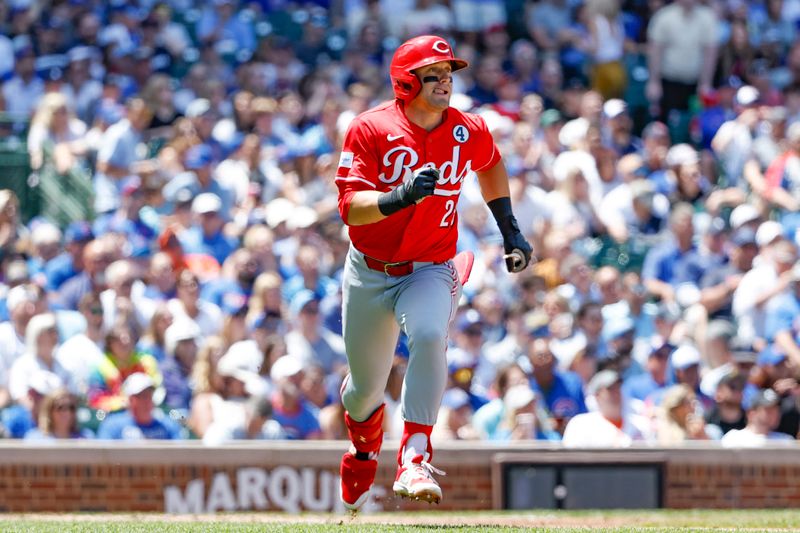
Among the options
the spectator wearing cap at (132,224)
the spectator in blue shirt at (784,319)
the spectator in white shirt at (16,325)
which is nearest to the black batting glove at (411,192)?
the spectator in white shirt at (16,325)

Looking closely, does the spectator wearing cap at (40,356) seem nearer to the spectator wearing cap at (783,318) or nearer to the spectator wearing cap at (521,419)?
the spectator wearing cap at (521,419)

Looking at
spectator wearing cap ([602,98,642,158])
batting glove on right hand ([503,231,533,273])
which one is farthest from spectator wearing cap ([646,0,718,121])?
batting glove on right hand ([503,231,533,273])

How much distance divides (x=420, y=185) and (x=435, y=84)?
64 centimetres


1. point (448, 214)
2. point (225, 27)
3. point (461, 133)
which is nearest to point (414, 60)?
point (461, 133)

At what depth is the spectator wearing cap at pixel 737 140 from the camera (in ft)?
45.9

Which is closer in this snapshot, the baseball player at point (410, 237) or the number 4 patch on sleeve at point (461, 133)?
the baseball player at point (410, 237)

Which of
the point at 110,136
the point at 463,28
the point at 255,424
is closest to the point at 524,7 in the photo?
the point at 463,28

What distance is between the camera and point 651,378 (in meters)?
10.5

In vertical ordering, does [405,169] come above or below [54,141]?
above

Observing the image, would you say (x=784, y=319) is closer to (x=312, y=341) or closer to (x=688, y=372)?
(x=688, y=372)

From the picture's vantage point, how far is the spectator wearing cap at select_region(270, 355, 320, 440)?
962cm

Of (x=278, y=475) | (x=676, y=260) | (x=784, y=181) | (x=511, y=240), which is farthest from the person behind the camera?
(x=784, y=181)

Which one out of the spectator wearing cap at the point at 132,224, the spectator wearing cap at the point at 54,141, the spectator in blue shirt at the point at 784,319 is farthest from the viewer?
the spectator wearing cap at the point at 54,141

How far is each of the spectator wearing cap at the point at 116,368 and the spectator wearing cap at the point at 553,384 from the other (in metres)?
2.50
